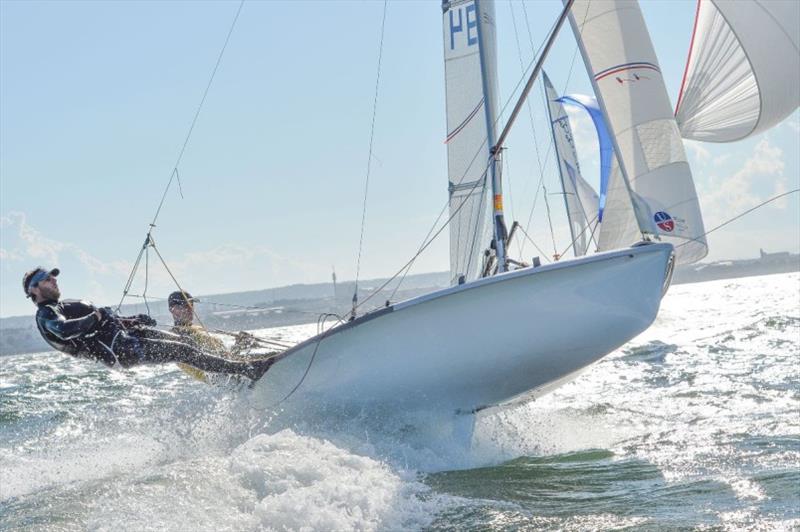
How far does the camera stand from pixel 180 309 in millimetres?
7301

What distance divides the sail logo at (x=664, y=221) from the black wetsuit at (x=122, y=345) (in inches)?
134

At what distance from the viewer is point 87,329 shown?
601 centimetres

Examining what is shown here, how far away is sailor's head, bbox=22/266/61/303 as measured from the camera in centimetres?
612

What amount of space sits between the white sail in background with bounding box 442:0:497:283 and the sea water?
1942mm

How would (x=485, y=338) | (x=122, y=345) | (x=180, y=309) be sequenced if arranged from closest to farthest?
(x=485, y=338), (x=122, y=345), (x=180, y=309)

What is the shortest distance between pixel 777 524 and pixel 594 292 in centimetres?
186

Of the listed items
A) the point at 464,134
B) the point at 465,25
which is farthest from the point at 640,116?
the point at 465,25

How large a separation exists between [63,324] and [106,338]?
394 mm

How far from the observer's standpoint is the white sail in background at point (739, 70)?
8.00 m

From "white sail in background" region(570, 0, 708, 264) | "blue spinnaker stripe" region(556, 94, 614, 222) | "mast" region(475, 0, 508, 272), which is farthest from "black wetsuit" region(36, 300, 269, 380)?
"blue spinnaker stripe" region(556, 94, 614, 222)

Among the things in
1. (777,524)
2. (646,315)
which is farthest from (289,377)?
(777,524)

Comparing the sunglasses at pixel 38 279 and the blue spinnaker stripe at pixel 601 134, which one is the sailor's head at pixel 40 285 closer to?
the sunglasses at pixel 38 279

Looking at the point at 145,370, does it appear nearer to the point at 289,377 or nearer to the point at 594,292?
the point at 289,377

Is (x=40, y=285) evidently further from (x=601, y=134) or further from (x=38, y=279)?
(x=601, y=134)
